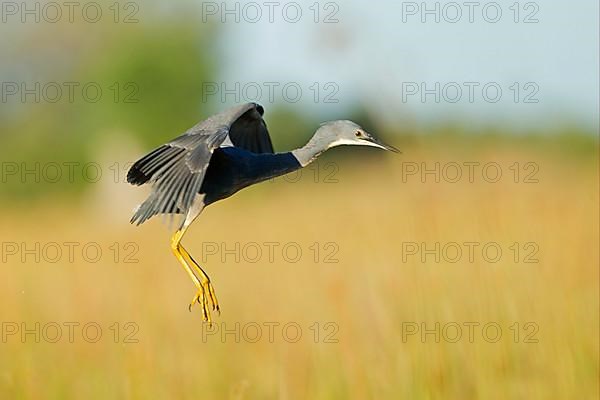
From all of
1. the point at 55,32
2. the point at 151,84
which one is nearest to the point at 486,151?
the point at 151,84

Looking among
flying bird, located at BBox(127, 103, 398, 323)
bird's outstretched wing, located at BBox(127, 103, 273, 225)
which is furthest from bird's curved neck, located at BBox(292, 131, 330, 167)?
bird's outstretched wing, located at BBox(127, 103, 273, 225)

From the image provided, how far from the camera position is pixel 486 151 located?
23.2ft

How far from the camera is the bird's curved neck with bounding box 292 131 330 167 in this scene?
423 cm

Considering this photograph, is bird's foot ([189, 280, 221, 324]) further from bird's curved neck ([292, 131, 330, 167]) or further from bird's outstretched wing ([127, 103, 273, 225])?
bird's curved neck ([292, 131, 330, 167])

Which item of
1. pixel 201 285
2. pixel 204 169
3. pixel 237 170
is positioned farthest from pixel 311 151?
pixel 201 285

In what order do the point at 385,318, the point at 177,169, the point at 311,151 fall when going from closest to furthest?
the point at 177,169 < the point at 311,151 < the point at 385,318

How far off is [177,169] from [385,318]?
4.32 ft

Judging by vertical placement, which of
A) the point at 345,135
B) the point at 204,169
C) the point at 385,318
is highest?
the point at 345,135

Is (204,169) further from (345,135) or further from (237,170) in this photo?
(345,135)

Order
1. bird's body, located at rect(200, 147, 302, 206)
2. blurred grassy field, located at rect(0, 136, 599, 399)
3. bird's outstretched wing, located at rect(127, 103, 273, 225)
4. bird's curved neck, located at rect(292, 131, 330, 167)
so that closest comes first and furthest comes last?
bird's outstretched wing, located at rect(127, 103, 273, 225)
bird's body, located at rect(200, 147, 302, 206)
bird's curved neck, located at rect(292, 131, 330, 167)
blurred grassy field, located at rect(0, 136, 599, 399)

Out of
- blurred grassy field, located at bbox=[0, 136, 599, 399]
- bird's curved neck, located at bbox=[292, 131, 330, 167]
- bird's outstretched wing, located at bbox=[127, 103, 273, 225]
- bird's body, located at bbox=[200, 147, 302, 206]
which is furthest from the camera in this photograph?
blurred grassy field, located at bbox=[0, 136, 599, 399]

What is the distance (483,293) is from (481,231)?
60 centimetres

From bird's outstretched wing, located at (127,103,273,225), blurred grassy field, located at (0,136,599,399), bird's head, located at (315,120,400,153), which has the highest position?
bird's head, located at (315,120,400,153)

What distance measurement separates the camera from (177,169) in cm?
396
